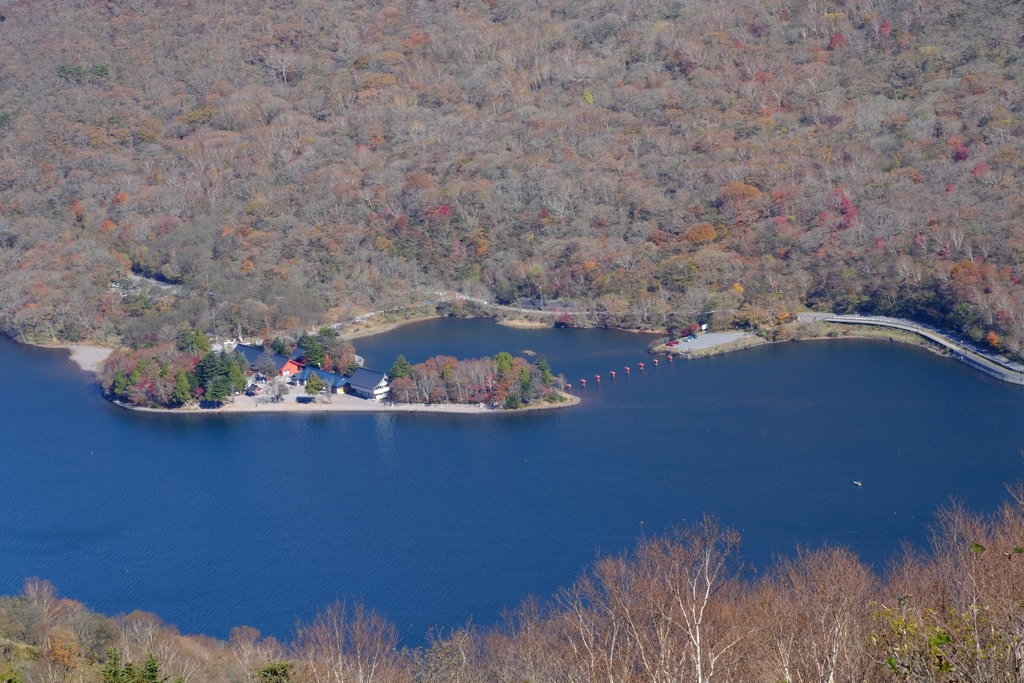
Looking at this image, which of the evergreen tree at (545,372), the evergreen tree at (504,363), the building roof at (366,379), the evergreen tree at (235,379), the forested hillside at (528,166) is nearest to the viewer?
the evergreen tree at (545,372)

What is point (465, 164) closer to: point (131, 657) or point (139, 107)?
point (139, 107)

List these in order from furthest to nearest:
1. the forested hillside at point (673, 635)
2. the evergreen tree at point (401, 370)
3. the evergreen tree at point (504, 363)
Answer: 1. the evergreen tree at point (401, 370)
2. the evergreen tree at point (504, 363)
3. the forested hillside at point (673, 635)

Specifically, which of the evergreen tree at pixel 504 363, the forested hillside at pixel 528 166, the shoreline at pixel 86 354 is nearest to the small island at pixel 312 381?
the evergreen tree at pixel 504 363

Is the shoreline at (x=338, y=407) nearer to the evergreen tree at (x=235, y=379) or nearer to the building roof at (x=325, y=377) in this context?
the evergreen tree at (x=235, y=379)

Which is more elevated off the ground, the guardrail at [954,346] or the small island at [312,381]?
the guardrail at [954,346]

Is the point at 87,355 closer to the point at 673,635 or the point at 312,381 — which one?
the point at 312,381
